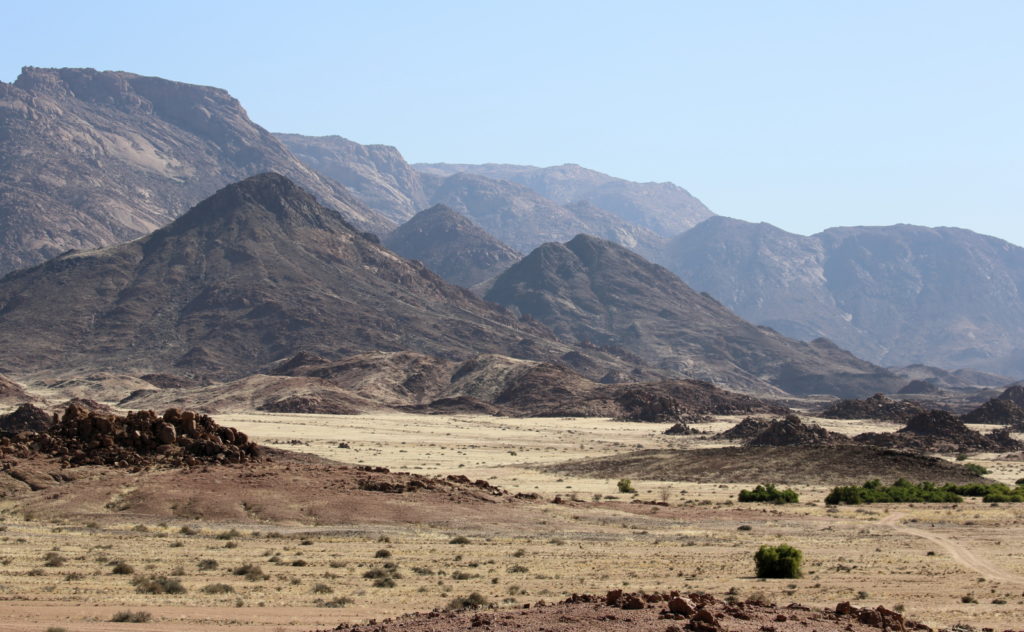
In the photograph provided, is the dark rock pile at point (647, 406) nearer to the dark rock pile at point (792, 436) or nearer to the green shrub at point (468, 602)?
the dark rock pile at point (792, 436)

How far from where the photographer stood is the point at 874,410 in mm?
145875

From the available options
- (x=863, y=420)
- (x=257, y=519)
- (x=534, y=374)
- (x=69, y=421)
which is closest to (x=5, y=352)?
(x=534, y=374)

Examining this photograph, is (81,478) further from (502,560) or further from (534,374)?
(534,374)

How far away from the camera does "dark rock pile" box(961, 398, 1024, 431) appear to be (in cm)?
13262

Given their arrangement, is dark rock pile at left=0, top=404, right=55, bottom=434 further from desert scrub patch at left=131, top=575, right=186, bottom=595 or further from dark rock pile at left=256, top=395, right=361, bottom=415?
desert scrub patch at left=131, top=575, right=186, bottom=595

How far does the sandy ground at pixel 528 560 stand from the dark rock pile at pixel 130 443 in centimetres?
654

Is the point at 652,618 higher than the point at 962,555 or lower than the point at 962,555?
higher

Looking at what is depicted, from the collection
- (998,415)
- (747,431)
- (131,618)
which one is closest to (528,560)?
(131,618)

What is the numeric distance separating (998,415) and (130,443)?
115714 millimetres

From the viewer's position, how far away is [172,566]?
2945cm

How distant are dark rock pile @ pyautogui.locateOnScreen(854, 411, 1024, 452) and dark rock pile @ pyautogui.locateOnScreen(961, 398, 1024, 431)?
1333 inches

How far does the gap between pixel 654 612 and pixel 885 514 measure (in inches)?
1160

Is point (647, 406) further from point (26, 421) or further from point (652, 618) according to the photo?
point (652, 618)

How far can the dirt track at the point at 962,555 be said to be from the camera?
3024 centimetres
